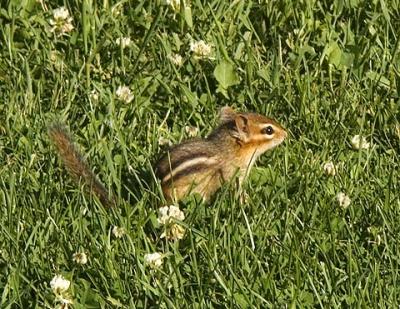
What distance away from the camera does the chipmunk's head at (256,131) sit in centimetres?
689

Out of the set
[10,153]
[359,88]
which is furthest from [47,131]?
[359,88]

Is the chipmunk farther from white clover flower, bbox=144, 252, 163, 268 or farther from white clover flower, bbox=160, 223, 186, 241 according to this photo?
white clover flower, bbox=144, 252, 163, 268

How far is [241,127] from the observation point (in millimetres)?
6930

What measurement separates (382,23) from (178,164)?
74.8 inches

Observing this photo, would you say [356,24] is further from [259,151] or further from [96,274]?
[96,274]

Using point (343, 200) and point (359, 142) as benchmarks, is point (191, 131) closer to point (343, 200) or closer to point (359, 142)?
point (359, 142)

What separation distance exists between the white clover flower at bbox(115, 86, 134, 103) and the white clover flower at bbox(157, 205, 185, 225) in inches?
47.1

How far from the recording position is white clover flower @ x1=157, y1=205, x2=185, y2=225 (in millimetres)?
6093

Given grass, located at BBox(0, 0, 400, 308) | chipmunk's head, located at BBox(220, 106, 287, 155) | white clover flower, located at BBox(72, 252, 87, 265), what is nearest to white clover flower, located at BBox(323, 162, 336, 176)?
grass, located at BBox(0, 0, 400, 308)

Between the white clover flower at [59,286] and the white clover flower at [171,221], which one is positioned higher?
the white clover flower at [59,286]

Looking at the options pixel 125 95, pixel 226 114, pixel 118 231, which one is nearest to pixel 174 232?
pixel 118 231

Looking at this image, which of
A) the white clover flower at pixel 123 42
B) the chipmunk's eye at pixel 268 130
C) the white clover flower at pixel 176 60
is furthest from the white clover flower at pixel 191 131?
the white clover flower at pixel 123 42

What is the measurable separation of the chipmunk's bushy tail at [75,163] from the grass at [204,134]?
3.2 inches

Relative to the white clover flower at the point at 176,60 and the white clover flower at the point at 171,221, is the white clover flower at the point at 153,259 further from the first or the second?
the white clover flower at the point at 176,60
